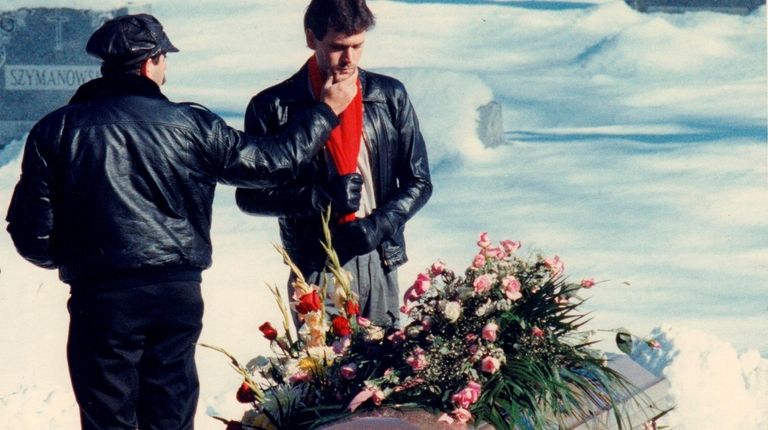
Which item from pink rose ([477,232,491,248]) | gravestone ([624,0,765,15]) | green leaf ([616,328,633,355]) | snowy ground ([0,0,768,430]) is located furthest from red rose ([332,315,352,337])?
gravestone ([624,0,765,15])

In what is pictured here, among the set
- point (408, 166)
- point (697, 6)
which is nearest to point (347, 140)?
point (408, 166)

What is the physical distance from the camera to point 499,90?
30.6 feet

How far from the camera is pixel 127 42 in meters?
3.68

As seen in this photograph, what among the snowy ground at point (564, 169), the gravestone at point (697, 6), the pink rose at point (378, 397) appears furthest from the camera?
the gravestone at point (697, 6)

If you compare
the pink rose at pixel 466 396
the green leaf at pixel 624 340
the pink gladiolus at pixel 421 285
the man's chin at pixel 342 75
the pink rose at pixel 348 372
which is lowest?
the green leaf at pixel 624 340

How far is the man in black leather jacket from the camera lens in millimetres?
4078

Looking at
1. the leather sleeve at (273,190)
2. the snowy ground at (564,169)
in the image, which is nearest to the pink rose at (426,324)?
the leather sleeve at (273,190)

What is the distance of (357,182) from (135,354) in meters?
0.85

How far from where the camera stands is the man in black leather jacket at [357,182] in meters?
4.08

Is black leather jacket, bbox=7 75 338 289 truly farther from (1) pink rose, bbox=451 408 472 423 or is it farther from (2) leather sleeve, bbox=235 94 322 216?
(1) pink rose, bbox=451 408 472 423

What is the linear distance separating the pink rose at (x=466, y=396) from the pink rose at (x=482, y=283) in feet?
1.05

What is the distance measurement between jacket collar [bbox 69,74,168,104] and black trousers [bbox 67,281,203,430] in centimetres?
52

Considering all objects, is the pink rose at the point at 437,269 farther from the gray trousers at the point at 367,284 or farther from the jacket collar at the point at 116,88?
the jacket collar at the point at 116,88

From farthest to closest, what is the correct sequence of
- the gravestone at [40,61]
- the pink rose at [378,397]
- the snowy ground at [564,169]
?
the gravestone at [40,61] < the snowy ground at [564,169] < the pink rose at [378,397]
